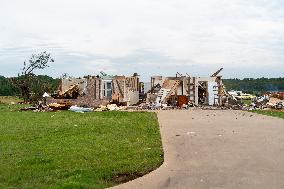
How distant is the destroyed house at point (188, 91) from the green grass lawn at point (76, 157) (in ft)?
81.4

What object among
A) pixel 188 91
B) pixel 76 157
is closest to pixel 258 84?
pixel 188 91

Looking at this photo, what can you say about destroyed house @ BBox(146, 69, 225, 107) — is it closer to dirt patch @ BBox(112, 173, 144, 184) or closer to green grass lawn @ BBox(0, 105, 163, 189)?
green grass lawn @ BBox(0, 105, 163, 189)

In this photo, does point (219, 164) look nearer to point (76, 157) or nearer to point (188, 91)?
point (76, 157)

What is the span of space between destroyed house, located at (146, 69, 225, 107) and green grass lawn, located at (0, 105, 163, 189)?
24825mm

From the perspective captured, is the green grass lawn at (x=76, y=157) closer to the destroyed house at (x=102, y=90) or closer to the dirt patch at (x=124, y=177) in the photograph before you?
the dirt patch at (x=124, y=177)

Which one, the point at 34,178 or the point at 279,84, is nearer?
the point at 34,178

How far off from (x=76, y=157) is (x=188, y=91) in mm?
32687

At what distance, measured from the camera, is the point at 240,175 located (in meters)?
9.02

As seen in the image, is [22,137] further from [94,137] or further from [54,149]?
[54,149]

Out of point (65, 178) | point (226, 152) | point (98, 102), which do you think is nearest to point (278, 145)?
point (226, 152)

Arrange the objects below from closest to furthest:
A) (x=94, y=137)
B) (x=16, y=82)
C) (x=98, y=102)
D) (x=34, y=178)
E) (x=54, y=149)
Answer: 1. (x=34, y=178)
2. (x=54, y=149)
3. (x=94, y=137)
4. (x=98, y=102)
5. (x=16, y=82)

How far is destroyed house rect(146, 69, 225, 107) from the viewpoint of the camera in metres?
42.8

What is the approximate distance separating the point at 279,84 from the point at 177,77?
182 feet

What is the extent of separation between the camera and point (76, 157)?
37.7 ft
